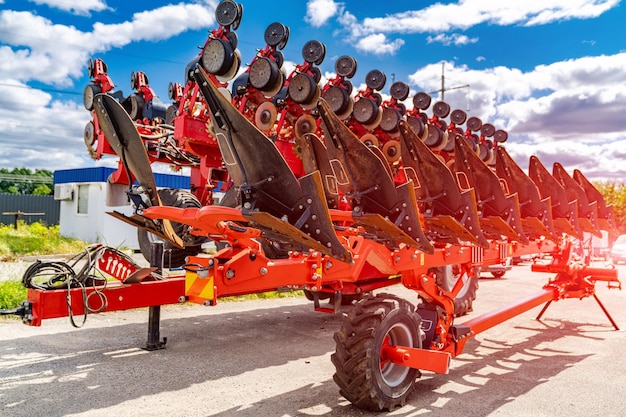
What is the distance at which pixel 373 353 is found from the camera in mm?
4188

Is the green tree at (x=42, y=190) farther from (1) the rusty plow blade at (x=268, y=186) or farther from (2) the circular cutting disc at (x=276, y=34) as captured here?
(1) the rusty plow blade at (x=268, y=186)

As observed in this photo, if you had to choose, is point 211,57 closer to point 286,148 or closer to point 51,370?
point 286,148

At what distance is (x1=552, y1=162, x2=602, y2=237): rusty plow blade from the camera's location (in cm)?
800

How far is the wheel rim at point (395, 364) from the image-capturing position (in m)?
4.49

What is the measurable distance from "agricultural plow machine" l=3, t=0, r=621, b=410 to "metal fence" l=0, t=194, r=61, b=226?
29.4 meters

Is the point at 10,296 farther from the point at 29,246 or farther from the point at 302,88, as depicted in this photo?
the point at 29,246

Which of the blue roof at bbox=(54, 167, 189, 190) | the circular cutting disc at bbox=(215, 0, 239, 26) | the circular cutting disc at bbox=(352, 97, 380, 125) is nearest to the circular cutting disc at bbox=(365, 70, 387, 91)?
the circular cutting disc at bbox=(352, 97, 380, 125)

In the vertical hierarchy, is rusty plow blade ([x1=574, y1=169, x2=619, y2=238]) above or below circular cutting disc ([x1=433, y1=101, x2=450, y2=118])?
below

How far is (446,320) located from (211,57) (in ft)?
15.3

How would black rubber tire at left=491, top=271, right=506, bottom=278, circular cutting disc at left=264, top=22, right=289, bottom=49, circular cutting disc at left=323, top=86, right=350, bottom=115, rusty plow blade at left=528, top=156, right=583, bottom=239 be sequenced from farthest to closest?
black rubber tire at left=491, top=271, right=506, bottom=278 < circular cutting disc at left=323, top=86, right=350, bottom=115 < circular cutting disc at left=264, top=22, right=289, bottom=49 < rusty plow blade at left=528, top=156, right=583, bottom=239

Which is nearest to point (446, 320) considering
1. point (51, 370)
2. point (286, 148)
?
point (51, 370)

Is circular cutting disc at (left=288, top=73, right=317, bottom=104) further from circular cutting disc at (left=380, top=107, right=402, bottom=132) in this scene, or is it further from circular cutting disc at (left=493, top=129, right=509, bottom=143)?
circular cutting disc at (left=493, top=129, right=509, bottom=143)

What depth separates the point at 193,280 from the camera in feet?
13.6

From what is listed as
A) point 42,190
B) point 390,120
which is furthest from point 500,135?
point 42,190
